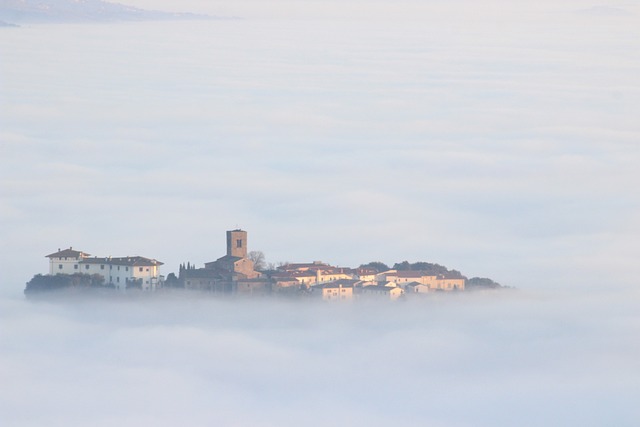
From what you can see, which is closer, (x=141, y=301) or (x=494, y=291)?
(x=141, y=301)

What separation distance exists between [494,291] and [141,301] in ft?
49.3

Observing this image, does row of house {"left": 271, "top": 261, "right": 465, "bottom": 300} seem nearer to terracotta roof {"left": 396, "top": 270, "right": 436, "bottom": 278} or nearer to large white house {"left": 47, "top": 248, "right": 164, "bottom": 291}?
terracotta roof {"left": 396, "top": 270, "right": 436, "bottom": 278}

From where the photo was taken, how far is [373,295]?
316 feet

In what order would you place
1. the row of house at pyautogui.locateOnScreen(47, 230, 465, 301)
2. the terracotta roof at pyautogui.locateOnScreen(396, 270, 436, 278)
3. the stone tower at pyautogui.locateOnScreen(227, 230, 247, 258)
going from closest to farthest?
the row of house at pyautogui.locateOnScreen(47, 230, 465, 301) → the stone tower at pyautogui.locateOnScreen(227, 230, 247, 258) → the terracotta roof at pyautogui.locateOnScreen(396, 270, 436, 278)

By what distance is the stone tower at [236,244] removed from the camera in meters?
95.9

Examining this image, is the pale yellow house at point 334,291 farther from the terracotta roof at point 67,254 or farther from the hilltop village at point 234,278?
the terracotta roof at point 67,254

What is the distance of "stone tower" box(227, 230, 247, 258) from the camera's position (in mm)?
95875

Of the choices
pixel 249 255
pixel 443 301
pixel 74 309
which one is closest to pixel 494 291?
pixel 443 301

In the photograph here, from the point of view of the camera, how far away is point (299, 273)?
96.9 m

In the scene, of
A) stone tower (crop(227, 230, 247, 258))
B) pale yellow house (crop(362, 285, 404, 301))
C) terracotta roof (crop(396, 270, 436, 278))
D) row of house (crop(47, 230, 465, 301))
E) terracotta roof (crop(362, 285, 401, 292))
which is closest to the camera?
row of house (crop(47, 230, 465, 301))

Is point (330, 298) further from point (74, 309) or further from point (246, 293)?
point (74, 309)

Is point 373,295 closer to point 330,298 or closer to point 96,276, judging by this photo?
point 330,298

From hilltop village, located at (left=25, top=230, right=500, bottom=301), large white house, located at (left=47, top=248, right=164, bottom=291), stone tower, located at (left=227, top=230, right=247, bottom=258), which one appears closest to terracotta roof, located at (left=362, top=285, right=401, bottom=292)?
hilltop village, located at (left=25, top=230, right=500, bottom=301)

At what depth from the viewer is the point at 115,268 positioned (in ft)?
315
